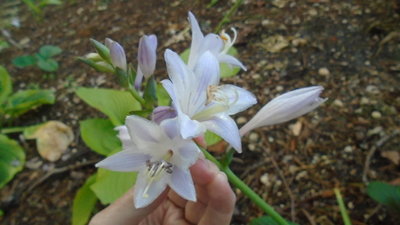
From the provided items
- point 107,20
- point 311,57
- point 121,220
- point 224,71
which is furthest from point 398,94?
point 107,20

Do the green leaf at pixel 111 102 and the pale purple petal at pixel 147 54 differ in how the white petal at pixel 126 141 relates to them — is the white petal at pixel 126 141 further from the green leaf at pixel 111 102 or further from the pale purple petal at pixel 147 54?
the green leaf at pixel 111 102

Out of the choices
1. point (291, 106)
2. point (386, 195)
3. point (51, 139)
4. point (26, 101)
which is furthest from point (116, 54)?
point (26, 101)

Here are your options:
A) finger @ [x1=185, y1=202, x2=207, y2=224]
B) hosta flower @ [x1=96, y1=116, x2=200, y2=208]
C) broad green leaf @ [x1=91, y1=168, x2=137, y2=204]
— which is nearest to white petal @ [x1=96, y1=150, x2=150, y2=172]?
hosta flower @ [x1=96, y1=116, x2=200, y2=208]

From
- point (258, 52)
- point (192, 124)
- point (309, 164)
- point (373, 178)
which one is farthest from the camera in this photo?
point (258, 52)

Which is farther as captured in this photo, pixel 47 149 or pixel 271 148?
pixel 47 149

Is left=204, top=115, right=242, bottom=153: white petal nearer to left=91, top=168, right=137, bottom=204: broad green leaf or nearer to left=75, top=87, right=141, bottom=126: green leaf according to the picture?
left=91, top=168, right=137, bottom=204: broad green leaf

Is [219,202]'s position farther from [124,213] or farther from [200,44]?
[200,44]

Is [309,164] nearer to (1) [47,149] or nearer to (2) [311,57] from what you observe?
(2) [311,57]
